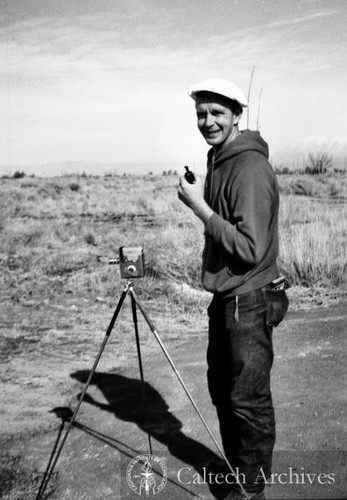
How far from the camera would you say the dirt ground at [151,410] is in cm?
292

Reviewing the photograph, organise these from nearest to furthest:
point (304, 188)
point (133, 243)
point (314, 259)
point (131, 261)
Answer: point (131, 261)
point (314, 259)
point (133, 243)
point (304, 188)

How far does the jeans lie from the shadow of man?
0.52 metres

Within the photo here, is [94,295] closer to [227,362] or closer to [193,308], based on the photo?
[193,308]

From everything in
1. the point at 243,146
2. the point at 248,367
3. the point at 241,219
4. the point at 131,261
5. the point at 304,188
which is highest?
the point at 243,146

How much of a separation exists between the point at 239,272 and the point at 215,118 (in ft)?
2.38

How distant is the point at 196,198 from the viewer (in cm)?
239

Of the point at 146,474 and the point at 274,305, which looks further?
the point at 146,474

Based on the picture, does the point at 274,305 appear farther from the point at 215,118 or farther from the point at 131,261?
the point at 215,118

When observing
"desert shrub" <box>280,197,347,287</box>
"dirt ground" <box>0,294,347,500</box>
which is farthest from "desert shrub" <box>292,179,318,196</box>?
"dirt ground" <box>0,294,347,500</box>

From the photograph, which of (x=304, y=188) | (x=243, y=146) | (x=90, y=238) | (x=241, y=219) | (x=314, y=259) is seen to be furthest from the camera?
(x=304, y=188)

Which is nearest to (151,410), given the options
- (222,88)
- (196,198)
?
(196,198)

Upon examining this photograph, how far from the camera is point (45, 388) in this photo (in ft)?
14.8

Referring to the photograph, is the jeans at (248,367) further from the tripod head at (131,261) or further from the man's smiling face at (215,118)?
the man's smiling face at (215,118)

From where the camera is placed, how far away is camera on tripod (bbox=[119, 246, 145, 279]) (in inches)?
113
